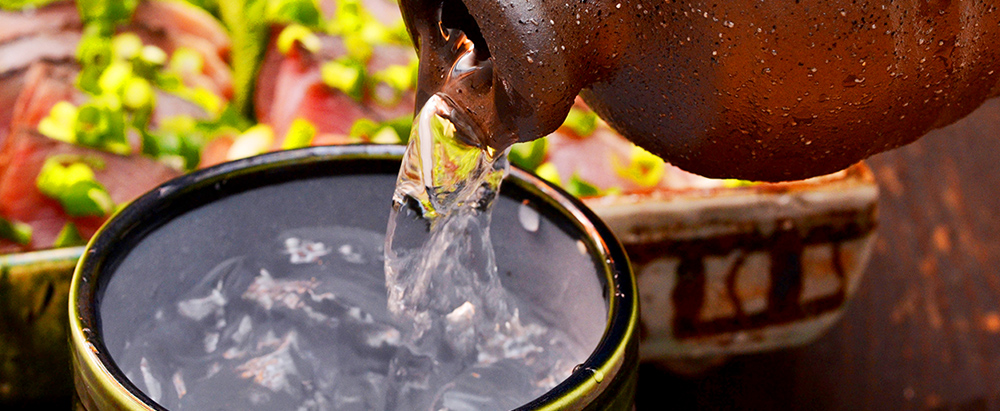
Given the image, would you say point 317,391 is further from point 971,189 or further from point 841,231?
point 971,189

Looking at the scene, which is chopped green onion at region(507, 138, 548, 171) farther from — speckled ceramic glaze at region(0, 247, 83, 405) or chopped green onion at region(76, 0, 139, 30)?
chopped green onion at region(76, 0, 139, 30)

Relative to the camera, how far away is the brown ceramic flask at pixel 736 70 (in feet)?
0.99

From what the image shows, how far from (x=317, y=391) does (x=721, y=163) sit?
0.20 metres

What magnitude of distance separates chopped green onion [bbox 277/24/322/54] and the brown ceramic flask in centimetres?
65

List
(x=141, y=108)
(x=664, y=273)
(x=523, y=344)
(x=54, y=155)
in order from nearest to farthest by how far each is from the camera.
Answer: (x=523, y=344) < (x=664, y=273) < (x=54, y=155) < (x=141, y=108)

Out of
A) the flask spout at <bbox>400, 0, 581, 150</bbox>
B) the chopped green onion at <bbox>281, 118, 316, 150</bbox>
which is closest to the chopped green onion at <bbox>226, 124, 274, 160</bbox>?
the chopped green onion at <bbox>281, 118, 316, 150</bbox>

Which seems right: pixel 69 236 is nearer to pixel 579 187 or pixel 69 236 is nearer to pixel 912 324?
pixel 579 187

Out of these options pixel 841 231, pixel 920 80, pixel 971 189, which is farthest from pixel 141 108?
pixel 971 189

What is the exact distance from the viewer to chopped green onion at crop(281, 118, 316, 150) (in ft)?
2.75

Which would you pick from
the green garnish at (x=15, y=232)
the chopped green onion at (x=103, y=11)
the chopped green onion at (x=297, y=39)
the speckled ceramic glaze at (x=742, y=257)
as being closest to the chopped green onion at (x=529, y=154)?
the speckled ceramic glaze at (x=742, y=257)

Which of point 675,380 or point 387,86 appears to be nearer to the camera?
point 675,380

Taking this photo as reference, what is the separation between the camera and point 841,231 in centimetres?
71

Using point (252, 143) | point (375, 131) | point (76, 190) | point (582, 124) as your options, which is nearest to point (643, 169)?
point (582, 124)

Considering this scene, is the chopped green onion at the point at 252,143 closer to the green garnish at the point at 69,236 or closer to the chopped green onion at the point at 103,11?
the green garnish at the point at 69,236
